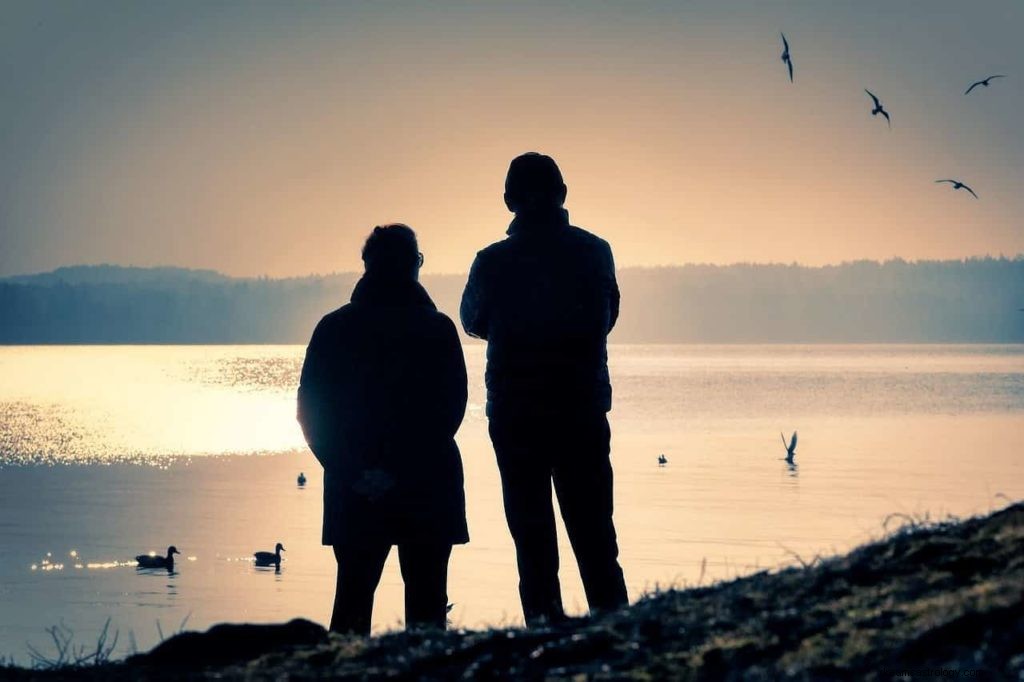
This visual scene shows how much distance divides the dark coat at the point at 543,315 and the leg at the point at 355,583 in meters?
0.96

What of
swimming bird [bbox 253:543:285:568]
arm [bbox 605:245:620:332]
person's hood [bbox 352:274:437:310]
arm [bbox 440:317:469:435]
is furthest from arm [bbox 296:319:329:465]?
swimming bird [bbox 253:543:285:568]

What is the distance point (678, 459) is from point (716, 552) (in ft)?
127

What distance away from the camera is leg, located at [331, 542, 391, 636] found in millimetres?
7246

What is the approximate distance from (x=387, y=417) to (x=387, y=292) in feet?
2.08

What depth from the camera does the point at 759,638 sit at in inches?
218

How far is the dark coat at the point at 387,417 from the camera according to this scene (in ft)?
23.7

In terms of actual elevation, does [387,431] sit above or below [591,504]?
above

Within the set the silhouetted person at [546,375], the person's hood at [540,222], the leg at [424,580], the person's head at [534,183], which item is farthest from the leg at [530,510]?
the person's head at [534,183]

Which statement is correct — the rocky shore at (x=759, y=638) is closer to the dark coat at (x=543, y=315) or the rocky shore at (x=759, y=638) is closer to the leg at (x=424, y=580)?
the leg at (x=424, y=580)

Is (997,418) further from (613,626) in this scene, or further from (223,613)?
(613,626)

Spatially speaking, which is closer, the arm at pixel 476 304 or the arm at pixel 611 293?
the arm at pixel 476 304

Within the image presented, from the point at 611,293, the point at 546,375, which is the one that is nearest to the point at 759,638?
the point at 546,375

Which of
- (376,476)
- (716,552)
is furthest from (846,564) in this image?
(716,552)

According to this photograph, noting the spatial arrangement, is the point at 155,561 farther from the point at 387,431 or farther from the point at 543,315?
the point at 543,315
